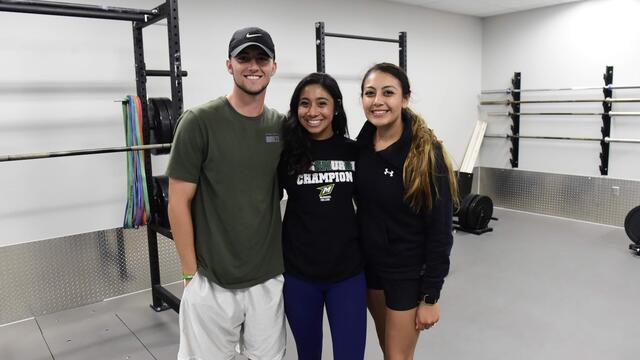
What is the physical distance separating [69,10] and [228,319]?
204 cm

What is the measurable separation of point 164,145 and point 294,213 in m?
1.60

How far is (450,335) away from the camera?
3.10 metres

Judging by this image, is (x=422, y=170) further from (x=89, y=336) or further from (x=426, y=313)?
(x=89, y=336)

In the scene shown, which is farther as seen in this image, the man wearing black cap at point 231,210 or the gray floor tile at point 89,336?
the gray floor tile at point 89,336

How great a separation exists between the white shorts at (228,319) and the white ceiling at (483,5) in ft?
15.9

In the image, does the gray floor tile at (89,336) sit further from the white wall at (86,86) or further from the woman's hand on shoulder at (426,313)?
the woman's hand on shoulder at (426,313)

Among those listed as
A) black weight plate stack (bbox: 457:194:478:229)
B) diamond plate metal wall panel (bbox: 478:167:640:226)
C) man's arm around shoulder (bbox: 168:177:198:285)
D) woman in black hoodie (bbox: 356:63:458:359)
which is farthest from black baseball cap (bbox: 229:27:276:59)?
diamond plate metal wall panel (bbox: 478:167:640:226)

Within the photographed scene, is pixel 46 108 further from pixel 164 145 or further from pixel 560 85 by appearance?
pixel 560 85

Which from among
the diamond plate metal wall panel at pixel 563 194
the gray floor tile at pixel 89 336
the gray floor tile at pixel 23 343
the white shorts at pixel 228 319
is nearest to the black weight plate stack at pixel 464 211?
the diamond plate metal wall panel at pixel 563 194

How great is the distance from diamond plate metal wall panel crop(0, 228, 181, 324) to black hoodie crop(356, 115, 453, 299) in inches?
110

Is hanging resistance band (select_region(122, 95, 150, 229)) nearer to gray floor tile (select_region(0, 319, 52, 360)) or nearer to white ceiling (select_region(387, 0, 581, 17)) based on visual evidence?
gray floor tile (select_region(0, 319, 52, 360))

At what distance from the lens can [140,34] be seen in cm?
326

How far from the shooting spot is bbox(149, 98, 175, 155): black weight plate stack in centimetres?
313

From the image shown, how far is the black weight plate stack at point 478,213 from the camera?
543 cm
